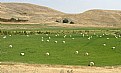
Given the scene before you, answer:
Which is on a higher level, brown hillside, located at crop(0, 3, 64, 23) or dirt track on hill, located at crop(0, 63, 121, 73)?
dirt track on hill, located at crop(0, 63, 121, 73)

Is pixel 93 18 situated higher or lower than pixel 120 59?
lower

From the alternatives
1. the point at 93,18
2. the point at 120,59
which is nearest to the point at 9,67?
the point at 120,59

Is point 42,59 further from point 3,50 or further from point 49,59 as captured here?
point 3,50

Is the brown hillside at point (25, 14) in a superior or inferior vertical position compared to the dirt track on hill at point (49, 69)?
inferior

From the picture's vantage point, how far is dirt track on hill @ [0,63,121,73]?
690 inches

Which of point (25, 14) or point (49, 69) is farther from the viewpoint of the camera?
point (25, 14)

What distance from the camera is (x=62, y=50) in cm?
2658

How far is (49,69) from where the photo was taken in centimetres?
1827

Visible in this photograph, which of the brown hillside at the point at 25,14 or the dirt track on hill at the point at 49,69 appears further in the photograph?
the brown hillside at the point at 25,14

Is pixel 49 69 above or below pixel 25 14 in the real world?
above

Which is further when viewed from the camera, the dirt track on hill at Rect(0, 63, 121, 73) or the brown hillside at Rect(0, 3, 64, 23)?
the brown hillside at Rect(0, 3, 64, 23)

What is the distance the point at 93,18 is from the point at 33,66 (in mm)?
96790

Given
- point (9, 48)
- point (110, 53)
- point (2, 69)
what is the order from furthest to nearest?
point (9, 48), point (110, 53), point (2, 69)

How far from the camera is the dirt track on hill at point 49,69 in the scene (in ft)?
57.5
